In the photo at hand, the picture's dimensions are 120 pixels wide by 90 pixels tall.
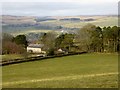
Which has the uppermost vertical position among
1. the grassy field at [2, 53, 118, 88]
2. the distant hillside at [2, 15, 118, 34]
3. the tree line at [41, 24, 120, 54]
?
the distant hillside at [2, 15, 118, 34]

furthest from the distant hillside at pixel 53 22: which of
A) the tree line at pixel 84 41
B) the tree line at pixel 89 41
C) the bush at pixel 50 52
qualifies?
the bush at pixel 50 52

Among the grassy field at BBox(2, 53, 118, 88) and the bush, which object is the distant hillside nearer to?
the bush

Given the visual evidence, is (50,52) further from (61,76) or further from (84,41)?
(61,76)

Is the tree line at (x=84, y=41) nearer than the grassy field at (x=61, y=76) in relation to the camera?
No

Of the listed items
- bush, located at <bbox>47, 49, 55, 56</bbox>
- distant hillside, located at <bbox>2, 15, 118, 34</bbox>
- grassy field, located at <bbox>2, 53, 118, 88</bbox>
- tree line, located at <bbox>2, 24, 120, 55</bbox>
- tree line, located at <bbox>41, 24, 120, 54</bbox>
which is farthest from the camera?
distant hillside, located at <bbox>2, 15, 118, 34</bbox>

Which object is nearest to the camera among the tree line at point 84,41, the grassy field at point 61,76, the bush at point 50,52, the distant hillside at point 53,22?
the grassy field at point 61,76

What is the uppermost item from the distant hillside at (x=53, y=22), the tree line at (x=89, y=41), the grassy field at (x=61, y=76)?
the distant hillside at (x=53, y=22)

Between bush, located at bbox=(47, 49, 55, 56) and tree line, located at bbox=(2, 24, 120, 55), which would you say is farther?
tree line, located at bbox=(2, 24, 120, 55)

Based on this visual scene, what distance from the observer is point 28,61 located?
40.5m

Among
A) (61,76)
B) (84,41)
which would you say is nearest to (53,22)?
(84,41)

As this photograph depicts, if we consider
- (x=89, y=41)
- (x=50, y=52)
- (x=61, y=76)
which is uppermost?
(x=89, y=41)

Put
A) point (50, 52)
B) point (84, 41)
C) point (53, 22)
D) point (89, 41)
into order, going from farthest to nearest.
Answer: point (53, 22) < point (84, 41) < point (89, 41) < point (50, 52)

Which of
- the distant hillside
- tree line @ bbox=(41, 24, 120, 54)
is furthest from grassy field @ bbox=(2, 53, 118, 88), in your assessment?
the distant hillside

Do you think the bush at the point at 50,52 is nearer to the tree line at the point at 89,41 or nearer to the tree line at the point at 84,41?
the tree line at the point at 84,41
